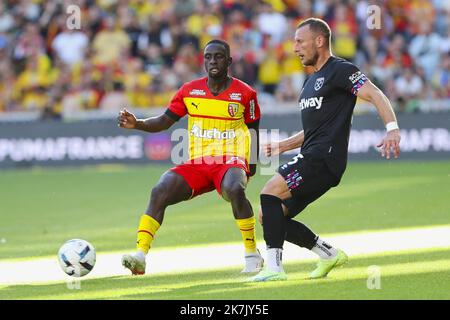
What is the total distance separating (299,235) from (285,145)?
34.2 inches

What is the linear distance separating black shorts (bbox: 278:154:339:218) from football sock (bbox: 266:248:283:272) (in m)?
0.44

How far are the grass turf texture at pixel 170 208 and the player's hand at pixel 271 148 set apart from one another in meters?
2.91

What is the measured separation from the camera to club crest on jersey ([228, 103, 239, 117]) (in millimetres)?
10328

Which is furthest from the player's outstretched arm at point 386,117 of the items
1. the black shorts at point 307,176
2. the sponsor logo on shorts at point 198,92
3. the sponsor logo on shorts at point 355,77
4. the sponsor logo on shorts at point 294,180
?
the sponsor logo on shorts at point 198,92

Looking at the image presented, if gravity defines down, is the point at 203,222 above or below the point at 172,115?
below

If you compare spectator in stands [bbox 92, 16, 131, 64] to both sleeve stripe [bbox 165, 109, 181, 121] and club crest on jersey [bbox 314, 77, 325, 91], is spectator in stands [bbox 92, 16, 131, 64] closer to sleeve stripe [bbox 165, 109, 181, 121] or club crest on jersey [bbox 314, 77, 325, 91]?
sleeve stripe [bbox 165, 109, 181, 121]

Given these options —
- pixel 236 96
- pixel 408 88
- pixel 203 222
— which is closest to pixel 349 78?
pixel 236 96

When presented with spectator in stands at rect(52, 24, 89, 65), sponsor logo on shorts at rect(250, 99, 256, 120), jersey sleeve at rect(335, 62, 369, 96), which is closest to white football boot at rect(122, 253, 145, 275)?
sponsor logo on shorts at rect(250, 99, 256, 120)

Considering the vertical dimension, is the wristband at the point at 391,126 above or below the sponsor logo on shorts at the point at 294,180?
above

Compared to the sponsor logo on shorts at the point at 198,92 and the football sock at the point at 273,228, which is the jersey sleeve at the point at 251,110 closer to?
the sponsor logo on shorts at the point at 198,92

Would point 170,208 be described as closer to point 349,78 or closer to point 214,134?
point 214,134

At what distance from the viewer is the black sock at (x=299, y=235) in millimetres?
9383

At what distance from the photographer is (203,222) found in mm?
14820
